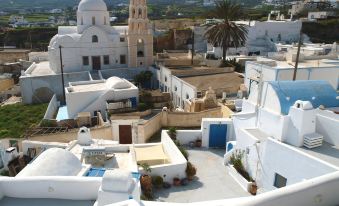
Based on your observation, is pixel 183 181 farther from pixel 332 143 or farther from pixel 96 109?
pixel 96 109

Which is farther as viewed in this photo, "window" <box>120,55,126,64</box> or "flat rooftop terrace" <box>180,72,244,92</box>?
"window" <box>120,55,126,64</box>

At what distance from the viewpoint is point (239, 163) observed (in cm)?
1430

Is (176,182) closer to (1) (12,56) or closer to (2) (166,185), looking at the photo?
(2) (166,185)

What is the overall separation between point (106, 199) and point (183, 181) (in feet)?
27.2

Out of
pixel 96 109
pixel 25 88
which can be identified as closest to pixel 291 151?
pixel 96 109

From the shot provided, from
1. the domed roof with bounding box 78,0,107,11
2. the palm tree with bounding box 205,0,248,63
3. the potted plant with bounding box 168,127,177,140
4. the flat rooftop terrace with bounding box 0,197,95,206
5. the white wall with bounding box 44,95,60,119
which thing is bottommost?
the white wall with bounding box 44,95,60,119

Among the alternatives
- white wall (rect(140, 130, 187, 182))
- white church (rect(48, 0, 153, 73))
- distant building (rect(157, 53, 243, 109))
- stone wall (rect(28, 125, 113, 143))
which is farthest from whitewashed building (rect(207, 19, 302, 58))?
white wall (rect(140, 130, 187, 182))

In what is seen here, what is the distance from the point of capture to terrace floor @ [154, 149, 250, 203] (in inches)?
491

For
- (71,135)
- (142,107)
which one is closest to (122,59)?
(142,107)

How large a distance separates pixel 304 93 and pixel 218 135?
5399mm

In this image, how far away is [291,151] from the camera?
10977 mm

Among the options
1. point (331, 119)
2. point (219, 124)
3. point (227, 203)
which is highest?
point (227, 203)

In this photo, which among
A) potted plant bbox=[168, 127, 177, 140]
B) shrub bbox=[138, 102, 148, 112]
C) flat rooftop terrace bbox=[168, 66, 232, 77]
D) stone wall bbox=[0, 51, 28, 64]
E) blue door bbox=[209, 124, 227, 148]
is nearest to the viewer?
potted plant bbox=[168, 127, 177, 140]

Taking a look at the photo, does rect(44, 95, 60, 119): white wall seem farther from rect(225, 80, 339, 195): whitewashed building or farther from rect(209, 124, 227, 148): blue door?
rect(225, 80, 339, 195): whitewashed building
